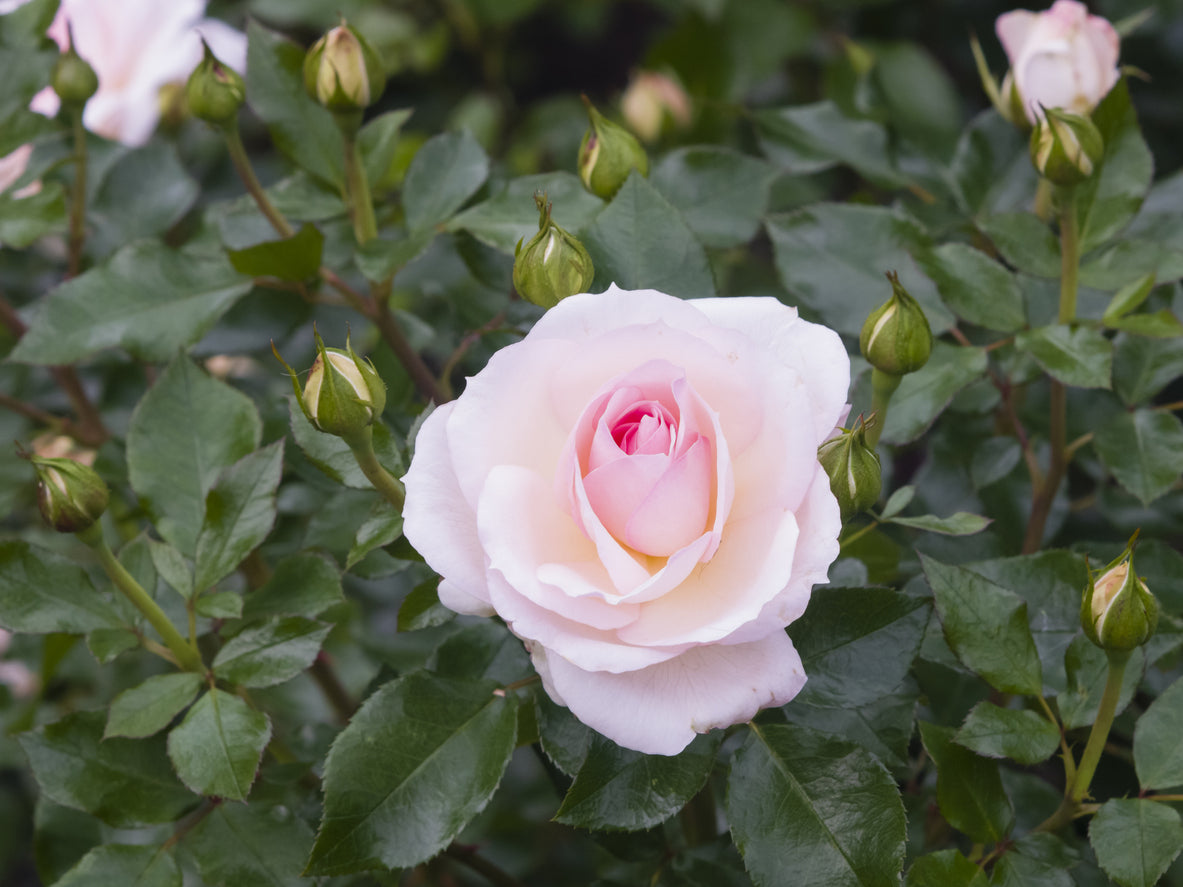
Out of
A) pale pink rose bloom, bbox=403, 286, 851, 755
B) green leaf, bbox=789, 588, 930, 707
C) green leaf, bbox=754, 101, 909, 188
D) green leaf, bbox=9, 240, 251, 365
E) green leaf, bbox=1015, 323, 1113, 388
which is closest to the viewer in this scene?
pale pink rose bloom, bbox=403, 286, 851, 755

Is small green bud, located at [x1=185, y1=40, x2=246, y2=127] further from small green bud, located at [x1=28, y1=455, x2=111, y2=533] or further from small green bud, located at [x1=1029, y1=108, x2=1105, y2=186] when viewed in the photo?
small green bud, located at [x1=1029, y1=108, x2=1105, y2=186]

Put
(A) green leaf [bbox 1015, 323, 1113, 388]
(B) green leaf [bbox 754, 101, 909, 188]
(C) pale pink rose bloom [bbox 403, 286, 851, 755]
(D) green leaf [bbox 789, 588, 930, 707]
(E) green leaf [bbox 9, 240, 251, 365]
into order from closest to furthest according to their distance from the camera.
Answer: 1. (C) pale pink rose bloom [bbox 403, 286, 851, 755]
2. (D) green leaf [bbox 789, 588, 930, 707]
3. (A) green leaf [bbox 1015, 323, 1113, 388]
4. (E) green leaf [bbox 9, 240, 251, 365]
5. (B) green leaf [bbox 754, 101, 909, 188]

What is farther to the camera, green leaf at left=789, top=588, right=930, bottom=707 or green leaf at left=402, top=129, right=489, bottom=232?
green leaf at left=402, top=129, right=489, bottom=232

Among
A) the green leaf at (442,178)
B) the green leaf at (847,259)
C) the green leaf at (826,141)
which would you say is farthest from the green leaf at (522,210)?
the green leaf at (826,141)

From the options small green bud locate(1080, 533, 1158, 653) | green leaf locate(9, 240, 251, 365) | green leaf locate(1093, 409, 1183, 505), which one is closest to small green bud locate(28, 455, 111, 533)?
green leaf locate(9, 240, 251, 365)

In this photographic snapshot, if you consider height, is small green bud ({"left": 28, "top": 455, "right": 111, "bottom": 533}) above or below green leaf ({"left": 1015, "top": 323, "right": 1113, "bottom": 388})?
above

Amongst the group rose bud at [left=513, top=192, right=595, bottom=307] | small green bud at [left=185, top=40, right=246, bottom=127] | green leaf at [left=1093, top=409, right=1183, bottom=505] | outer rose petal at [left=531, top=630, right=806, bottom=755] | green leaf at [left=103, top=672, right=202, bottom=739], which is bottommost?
green leaf at [left=1093, top=409, right=1183, bottom=505]

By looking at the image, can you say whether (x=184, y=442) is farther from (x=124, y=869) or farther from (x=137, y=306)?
(x=124, y=869)

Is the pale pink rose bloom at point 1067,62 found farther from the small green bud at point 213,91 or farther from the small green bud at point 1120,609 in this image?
the small green bud at point 213,91
